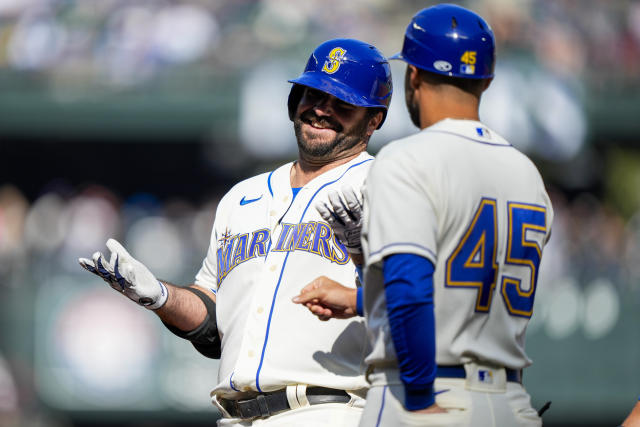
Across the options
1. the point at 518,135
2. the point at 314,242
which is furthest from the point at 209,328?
the point at 518,135

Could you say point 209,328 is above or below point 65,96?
below

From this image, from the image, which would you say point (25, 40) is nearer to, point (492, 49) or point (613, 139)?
point (613, 139)

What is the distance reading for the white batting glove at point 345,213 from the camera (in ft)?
10.7

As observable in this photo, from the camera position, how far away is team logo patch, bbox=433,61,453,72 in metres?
2.99

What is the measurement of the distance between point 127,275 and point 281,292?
0.53 m

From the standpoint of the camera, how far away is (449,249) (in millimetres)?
2848

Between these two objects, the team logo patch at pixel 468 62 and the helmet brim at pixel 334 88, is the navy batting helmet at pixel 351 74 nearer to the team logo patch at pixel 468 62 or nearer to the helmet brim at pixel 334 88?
the helmet brim at pixel 334 88

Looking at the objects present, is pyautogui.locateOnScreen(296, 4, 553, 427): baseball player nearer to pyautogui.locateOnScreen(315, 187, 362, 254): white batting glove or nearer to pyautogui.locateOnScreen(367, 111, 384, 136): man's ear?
pyautogui.locateOnScreen(315, 187, 362, 254): white batting glove

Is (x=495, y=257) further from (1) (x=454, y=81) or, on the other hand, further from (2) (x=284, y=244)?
(2) (x=284, y=244)

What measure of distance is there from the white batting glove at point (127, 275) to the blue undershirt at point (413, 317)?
49.7 inches

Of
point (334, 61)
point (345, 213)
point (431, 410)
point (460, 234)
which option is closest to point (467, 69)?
point (460, 234)

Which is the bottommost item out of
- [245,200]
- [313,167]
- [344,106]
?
[245,200]

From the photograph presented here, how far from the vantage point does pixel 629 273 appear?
37.0 ft

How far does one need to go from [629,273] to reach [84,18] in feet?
24.7
